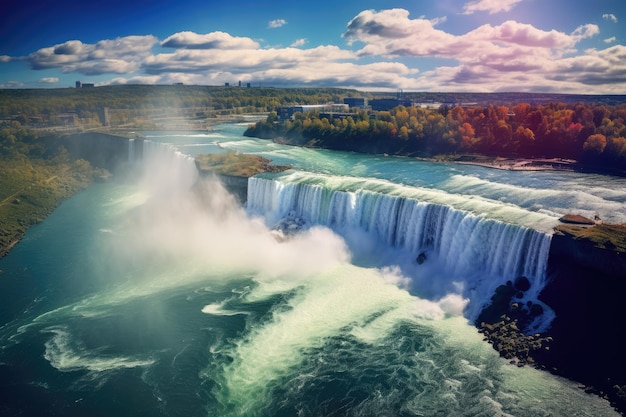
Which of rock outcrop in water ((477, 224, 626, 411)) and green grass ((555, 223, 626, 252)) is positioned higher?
green grass ((555, 223, 626, 252))

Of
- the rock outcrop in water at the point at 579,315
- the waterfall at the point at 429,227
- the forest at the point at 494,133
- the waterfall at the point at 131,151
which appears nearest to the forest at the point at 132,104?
the waterfall at the point at 131,151

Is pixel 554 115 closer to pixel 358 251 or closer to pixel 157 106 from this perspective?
pixel 358 251

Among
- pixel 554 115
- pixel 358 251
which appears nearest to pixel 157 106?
pixel 554 115

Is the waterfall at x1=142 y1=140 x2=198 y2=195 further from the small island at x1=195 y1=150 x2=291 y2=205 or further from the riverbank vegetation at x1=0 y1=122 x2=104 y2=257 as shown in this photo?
the riverbank vegetation at x1=0 y1=122 x2=104 y2=257

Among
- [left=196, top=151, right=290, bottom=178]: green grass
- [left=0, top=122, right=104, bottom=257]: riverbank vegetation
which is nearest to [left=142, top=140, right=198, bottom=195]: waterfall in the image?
[left=196, top=151, right=290, bottom=178]: green grass

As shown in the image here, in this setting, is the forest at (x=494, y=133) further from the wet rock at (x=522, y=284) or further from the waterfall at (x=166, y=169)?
the wet rock at (x=522, y=284)

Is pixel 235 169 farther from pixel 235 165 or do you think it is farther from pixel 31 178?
pixel 31 178
